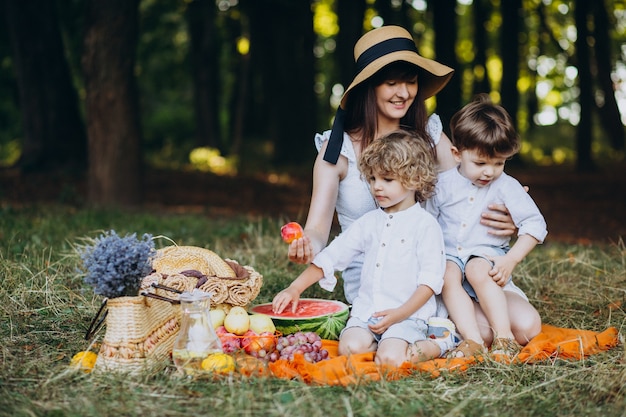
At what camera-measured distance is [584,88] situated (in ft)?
49.6

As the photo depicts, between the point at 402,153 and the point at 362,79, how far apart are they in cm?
60

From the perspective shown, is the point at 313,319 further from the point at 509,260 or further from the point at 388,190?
the point at 509,260

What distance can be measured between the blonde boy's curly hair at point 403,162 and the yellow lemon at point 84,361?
1.65m

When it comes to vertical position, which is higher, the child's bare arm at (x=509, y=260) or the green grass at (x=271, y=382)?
the child's bare arm at (x=509, y=260)

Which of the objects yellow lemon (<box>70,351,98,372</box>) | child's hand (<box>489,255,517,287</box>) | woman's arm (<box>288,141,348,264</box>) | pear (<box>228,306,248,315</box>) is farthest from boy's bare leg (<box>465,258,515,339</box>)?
yellow lemon (<box>70,351,98,372</box>)

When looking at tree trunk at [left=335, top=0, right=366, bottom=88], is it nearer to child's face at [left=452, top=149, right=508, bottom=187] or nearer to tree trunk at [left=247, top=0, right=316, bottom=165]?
tree trunk at [left=247, top=0, right=316, bottom=165]

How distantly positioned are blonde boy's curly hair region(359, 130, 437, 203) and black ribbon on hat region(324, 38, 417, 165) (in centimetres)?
43

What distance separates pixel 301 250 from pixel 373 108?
1.04 meters

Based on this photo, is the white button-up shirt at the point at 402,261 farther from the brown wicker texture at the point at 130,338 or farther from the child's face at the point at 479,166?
the brown wicker texture at the point at 130,338

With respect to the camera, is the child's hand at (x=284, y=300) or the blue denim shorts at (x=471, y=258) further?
the blue denim shorts at (x=471, y=258)

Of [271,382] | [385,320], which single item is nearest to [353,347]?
[385,320]

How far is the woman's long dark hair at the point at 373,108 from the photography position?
4.30 meters

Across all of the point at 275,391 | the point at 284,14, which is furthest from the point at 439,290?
the point at 284,14

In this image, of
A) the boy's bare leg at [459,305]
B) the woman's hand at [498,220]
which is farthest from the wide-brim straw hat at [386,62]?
the boy's bare leg at [459,305]
